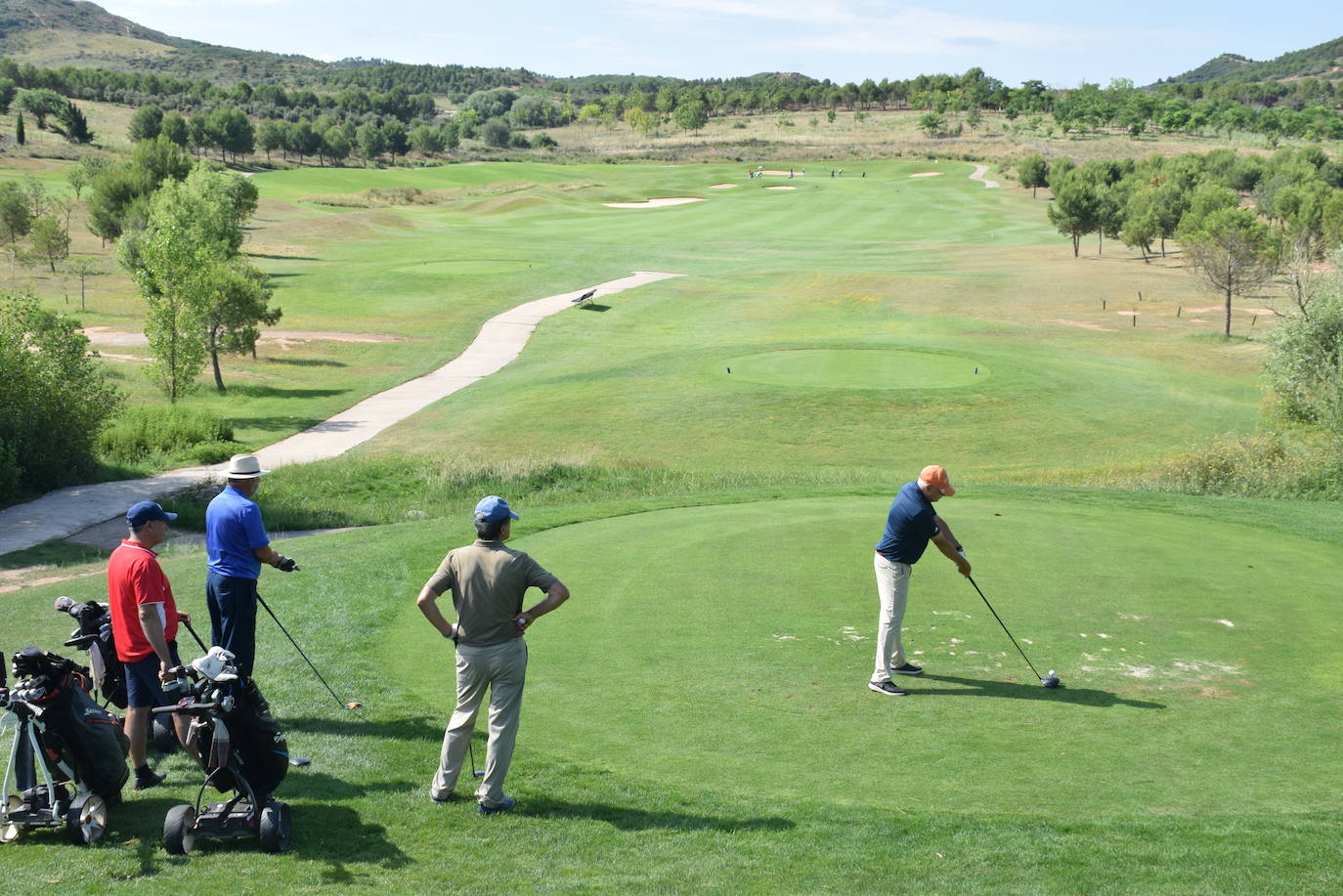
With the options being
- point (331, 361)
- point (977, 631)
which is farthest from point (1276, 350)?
point (331, 361)

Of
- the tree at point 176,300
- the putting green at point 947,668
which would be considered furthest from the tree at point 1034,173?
the putting green at point 947,668

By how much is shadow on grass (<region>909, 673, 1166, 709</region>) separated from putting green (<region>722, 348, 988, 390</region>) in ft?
94.9

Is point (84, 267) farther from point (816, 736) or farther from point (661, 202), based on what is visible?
point (816, 736)

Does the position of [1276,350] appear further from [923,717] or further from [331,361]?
[331,361]

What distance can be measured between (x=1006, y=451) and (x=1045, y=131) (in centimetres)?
15637

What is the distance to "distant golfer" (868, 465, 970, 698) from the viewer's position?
11117 mm

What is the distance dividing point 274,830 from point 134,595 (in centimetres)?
241

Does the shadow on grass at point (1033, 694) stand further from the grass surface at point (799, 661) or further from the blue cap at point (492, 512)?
the blue cap at point (492, 512)

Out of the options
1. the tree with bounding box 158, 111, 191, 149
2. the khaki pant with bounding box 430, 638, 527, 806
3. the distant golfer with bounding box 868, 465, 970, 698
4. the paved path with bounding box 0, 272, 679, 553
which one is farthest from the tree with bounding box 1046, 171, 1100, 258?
the tree with bounding box 158, 111, 191, 149

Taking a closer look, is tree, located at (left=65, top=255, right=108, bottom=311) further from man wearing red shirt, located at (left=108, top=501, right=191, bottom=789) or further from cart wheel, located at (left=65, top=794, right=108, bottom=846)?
cart wheel, located at (left=65, top=794, right=108, bottom=846)

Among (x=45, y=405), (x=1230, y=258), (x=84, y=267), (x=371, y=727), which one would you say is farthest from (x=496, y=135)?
(x=371, y=727)

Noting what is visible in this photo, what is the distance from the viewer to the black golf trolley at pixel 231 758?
763 centimetres

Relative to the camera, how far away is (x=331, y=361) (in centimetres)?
5194

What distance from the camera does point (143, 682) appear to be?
9.02 meters
